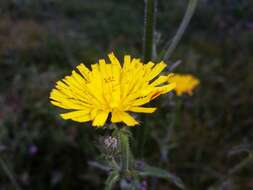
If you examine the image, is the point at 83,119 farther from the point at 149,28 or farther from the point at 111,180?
the point at 149,28

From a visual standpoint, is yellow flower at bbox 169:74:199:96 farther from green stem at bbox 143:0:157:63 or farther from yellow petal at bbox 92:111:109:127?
yellow petal at bbox 92:111:109:127

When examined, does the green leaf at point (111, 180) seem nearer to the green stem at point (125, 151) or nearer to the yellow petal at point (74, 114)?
the green stem at point (125, 151)

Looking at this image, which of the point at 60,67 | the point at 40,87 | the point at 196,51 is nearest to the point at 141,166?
the point at 40,87

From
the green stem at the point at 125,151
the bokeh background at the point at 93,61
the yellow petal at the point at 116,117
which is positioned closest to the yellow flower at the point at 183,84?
the bokeh background at the point at 93,61

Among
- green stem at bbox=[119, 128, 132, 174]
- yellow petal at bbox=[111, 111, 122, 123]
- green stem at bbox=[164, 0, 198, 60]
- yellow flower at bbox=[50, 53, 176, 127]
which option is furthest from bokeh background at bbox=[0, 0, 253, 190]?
yellow petal at bbox=[111, 111, 122, 123]

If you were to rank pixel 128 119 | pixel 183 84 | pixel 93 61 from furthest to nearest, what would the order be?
pixel 93 61, pixel 183 84, pixel 128 119

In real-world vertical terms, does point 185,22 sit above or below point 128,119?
above

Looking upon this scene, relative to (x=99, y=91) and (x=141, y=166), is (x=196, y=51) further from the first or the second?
(x=99, y=91)

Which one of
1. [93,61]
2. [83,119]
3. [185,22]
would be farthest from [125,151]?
[93,61]
